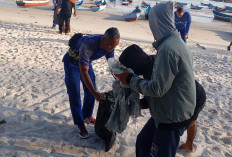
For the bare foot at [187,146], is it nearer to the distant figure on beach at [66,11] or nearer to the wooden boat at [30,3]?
the distant figure on beach at [66,11]

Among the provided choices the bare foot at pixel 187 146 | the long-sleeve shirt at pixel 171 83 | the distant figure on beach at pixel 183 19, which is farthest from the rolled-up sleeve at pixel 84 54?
the distant figure on beach at pixel 183 19

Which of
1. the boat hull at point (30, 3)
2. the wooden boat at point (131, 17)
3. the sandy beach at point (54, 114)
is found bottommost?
the sandy beach at point (54, 114)

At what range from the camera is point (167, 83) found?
5.87ft

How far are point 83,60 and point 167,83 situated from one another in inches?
52.1

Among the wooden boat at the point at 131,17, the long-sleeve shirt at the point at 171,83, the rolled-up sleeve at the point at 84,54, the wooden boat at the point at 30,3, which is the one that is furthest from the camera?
the wooden boat at the point at 30,3

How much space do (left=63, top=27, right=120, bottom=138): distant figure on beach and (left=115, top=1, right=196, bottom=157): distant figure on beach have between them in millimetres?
836

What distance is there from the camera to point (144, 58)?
2191mm

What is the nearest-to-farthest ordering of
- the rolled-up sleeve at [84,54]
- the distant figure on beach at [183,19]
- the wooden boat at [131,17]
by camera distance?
the rolled-up sleeve at [84,54]
the distant figure on beach at [183,19]
the wooden boat at [131,17]

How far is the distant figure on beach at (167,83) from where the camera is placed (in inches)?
68.9

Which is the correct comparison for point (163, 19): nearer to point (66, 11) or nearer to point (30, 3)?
point (66, 11)

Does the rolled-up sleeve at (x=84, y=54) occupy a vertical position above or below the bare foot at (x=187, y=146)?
above

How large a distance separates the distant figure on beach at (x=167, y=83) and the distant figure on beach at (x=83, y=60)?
0.84 meters

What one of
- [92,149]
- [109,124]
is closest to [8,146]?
[92,149]

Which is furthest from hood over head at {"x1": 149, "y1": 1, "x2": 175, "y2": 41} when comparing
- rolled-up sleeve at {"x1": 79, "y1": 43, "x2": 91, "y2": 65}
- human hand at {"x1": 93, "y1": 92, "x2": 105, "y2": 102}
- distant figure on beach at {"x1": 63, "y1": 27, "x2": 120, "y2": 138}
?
human hand at {"x1": 93, "y1": 92, "x2": 105, "y2": 102}
